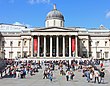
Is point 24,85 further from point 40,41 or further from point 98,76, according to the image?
point 40,41

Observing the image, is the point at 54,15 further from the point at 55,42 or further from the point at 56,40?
the point at 56,40

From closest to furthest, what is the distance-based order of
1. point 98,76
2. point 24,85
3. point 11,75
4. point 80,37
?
point 24,85, point 98,76, point 11,75, point 80,37

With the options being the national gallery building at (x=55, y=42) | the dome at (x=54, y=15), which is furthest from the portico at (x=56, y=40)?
the dome at (x=54, y=15)

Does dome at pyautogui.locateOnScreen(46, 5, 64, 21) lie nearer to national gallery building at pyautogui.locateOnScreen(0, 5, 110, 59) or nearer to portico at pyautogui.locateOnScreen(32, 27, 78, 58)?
national gallery building at pyautogui.locateOnScreen(0, 5, 110, 59)

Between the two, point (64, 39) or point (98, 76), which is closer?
point (98, 76)

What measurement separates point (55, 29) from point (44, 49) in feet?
21.2

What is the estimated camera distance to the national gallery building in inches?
3206

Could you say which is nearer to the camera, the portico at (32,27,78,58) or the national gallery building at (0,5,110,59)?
the portico at (32,27,78,58)

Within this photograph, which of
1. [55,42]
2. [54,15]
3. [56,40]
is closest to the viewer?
[56,40]

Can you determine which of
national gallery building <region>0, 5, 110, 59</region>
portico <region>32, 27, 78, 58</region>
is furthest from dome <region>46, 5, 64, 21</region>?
portico <region>32, 27, 78, 58</region>

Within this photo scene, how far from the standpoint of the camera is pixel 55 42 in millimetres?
84250

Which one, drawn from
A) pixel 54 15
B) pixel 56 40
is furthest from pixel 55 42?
pixel 54 15

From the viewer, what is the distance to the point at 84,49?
88500mm

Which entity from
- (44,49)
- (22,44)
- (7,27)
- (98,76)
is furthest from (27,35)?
(98,76)
